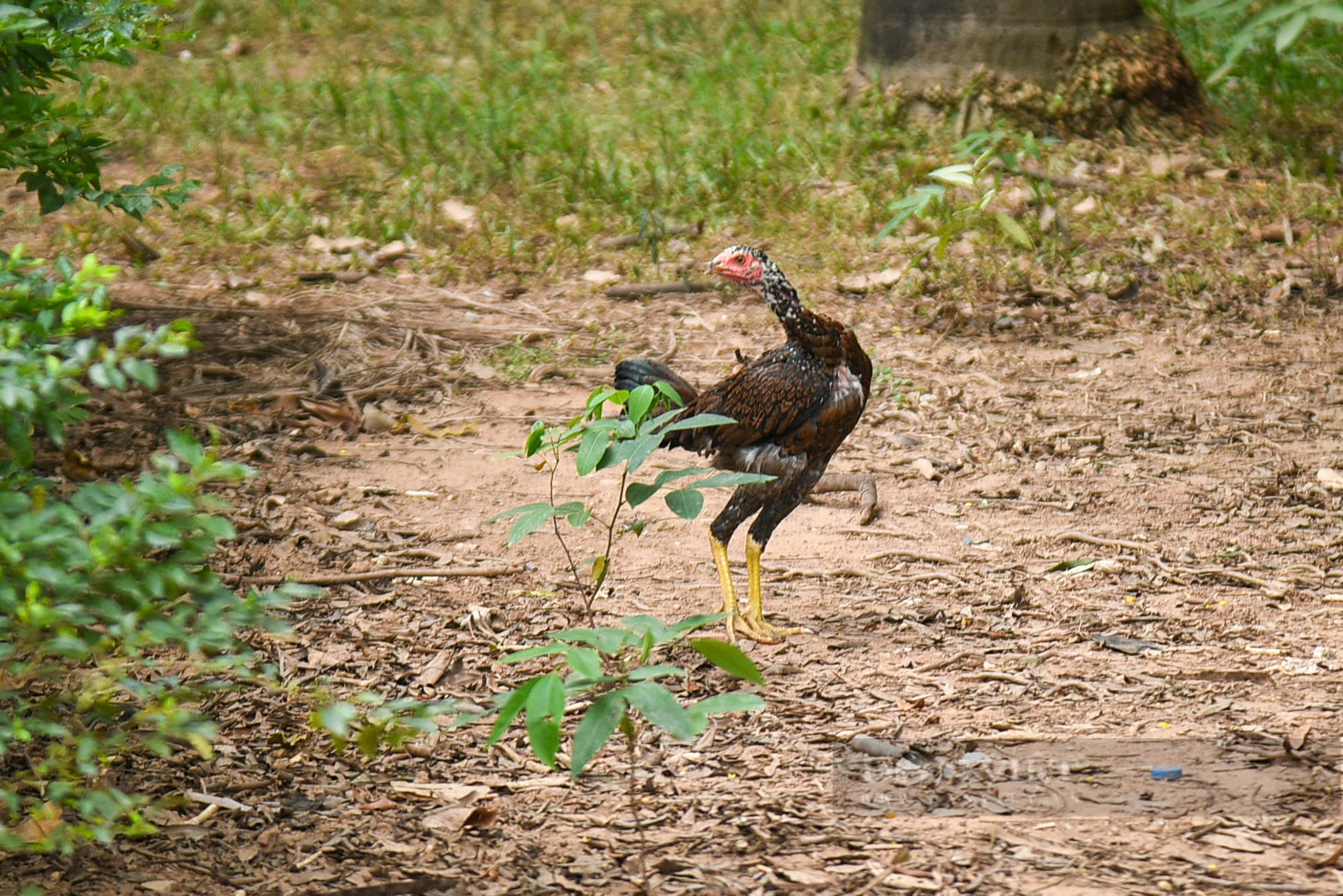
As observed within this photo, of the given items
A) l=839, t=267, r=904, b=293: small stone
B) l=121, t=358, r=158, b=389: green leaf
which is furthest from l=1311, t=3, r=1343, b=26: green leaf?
l=839, t=267, r=904, b=293: small stone

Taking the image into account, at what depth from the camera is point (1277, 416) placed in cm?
534

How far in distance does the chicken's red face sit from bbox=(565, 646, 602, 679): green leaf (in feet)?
6.66

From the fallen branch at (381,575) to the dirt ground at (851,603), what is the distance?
0.02m

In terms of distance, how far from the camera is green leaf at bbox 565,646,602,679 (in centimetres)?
223

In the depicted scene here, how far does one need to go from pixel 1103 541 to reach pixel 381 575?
2431 mm

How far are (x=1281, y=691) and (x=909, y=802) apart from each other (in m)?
1.13

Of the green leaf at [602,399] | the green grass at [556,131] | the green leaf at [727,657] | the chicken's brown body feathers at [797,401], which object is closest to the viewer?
the green leaf at [727,657]

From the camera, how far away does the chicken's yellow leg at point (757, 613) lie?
155 inches

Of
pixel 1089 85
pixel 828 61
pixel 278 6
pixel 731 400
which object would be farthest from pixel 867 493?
pixel 278 6

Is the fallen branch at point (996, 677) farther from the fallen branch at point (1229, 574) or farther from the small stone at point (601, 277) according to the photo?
the small stone at point (601, 277)

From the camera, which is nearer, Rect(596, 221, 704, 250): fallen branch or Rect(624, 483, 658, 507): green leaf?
Rect(624, 483, 658, 507): green leaf

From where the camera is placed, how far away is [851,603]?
4.14 metres

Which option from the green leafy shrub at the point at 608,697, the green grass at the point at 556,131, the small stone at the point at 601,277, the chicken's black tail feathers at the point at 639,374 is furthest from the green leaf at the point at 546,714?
the green grass at the point at 556,131

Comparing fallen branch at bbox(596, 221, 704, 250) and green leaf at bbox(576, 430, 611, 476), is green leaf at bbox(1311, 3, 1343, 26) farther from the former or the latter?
fallen branch at bbox(596, 221, 704, 250)
